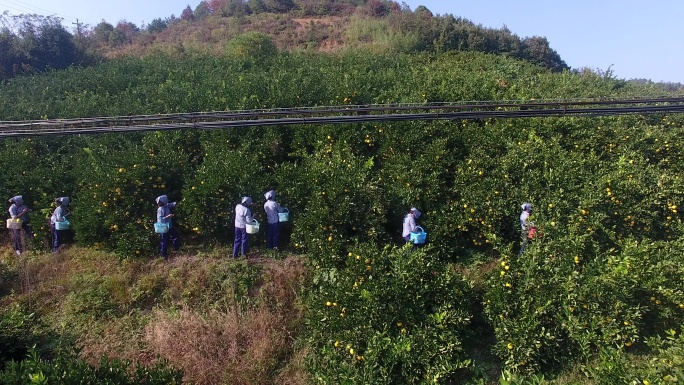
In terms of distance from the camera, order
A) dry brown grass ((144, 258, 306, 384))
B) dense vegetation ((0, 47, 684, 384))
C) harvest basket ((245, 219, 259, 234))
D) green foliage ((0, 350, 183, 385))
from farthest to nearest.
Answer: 1. harvest basket ((245, 219, 259, 234))
2. dry brown grass ((144, 258, 306, 384))
3. dense vegetation ((0, 47, 684, 384))
4. green foliage ((0, 350, 183, 385))

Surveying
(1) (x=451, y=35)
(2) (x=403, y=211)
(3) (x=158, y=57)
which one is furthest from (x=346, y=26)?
(2) (x=403, y=211)

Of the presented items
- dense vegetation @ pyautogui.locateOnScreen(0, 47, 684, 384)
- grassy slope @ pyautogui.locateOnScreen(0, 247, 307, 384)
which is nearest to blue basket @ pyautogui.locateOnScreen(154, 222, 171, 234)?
dense vegetation @ pyautogui.locateOnScreen(0, 47, 684, 384)

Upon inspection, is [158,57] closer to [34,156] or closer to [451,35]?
[34,156]

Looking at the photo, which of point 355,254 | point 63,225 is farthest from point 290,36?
point 355,254

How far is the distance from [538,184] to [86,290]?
29.1 ft

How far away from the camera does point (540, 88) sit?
15.0 meters

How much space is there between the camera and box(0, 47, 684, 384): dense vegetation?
263 inches

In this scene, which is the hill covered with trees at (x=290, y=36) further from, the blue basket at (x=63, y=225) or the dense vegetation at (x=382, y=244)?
the blue basket at (x=63, y=225)

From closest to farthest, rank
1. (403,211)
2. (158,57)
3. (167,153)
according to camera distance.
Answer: (403,211)
(167,153)
(158,57)

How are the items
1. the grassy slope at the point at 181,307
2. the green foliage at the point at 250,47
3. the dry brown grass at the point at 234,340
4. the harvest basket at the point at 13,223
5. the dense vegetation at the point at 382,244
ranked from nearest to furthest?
the dense vegetation at the point at 382,244 → the dry brown grass at the point at 234,340 → the grassy slope at the point at 181,307 → the harvest basket at the point at 13,223 → the green foliage at the point at 250,47

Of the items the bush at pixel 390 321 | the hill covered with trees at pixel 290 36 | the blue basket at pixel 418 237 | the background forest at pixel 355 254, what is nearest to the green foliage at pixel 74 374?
the background forest at pixel 355 254

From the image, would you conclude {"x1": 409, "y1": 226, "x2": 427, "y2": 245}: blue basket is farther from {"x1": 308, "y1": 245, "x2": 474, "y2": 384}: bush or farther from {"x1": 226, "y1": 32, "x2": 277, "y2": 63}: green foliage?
{"x1": 226, "y1": 32, "x2": 277, "y2": 63}: green foliage

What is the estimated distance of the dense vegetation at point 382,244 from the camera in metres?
6.67

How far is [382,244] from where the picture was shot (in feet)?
29.9
